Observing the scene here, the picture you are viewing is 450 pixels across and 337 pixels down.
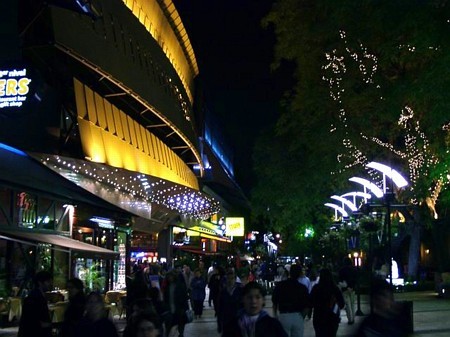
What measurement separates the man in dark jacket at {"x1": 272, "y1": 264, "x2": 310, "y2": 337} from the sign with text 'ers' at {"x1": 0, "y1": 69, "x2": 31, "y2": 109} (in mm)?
10101

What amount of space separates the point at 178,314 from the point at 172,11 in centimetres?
3139

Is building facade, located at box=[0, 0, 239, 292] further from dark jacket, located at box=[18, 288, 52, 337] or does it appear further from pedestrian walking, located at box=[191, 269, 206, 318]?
dark jacket, located at box=[18, 288, 52, 337]

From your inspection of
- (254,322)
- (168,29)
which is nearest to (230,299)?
(254,322)

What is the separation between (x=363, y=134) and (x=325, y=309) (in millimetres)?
16343

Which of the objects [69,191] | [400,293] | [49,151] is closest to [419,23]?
[49,151]

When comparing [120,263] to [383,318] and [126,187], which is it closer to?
[126,187]

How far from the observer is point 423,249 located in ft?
185

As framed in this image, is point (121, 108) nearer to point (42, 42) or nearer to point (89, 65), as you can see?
point (89, 65)

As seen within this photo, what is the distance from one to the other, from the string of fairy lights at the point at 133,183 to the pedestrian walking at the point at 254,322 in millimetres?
13612

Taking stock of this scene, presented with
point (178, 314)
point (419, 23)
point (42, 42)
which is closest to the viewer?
point (419, 23)

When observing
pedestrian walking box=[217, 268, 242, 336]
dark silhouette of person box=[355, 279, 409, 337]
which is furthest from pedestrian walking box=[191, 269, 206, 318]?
dark silhouette of person box=[355, 279, 409, 337]

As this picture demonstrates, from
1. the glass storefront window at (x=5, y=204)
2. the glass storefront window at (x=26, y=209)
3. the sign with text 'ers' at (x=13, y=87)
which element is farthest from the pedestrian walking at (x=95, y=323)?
the glass storefront window at (x=26, y=209)

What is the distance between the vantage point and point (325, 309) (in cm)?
1082

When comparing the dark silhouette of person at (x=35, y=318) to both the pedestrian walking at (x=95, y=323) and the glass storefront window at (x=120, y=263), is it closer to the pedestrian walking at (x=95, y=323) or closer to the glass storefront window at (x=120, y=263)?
the pedestrian walking at (x=95, y=323)
